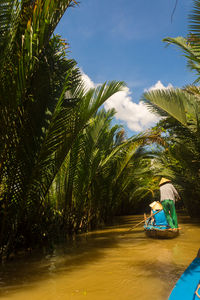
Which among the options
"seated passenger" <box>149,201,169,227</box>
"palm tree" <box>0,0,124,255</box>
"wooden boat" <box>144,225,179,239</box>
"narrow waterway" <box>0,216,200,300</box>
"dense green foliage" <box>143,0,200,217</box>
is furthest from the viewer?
"dense green foliage" <box>143,0,200,217</box>

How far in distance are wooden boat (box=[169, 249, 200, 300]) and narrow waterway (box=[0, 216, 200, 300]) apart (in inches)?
10.6

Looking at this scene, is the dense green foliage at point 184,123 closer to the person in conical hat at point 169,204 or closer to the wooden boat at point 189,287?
the person in conical hat at point 169,204

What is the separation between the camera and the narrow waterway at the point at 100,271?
2873 millimetres

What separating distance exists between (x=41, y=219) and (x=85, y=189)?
1.52 meters

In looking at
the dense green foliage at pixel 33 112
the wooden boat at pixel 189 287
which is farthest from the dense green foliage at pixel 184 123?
the wooden boat at pixel 189 287

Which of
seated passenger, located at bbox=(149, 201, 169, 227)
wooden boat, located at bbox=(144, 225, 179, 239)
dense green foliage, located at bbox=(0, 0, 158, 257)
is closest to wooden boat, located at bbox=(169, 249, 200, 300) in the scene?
dense green foliage, located at bbox=(0, 0, 158, 257)

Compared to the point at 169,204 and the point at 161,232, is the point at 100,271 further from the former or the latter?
the point at 169,204

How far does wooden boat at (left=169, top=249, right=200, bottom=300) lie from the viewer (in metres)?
2.28

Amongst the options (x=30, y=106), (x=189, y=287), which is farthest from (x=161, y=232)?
(x=30, y=106)

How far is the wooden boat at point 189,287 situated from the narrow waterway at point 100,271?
0.89ft

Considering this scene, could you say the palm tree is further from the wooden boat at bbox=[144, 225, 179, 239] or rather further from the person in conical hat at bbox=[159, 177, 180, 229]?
the person in conical hat at bbox=[159, 177, 180, 229]

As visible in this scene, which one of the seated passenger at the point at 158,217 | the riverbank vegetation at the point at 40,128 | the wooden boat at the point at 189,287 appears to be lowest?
the wooden boat at the point at 189,287

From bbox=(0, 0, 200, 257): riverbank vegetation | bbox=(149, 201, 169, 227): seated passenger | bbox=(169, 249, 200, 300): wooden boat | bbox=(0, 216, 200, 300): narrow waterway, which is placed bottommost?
bbox=(0, 216, 200, 300): narrow waterway

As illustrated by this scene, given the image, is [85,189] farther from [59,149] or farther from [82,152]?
[59,149]
